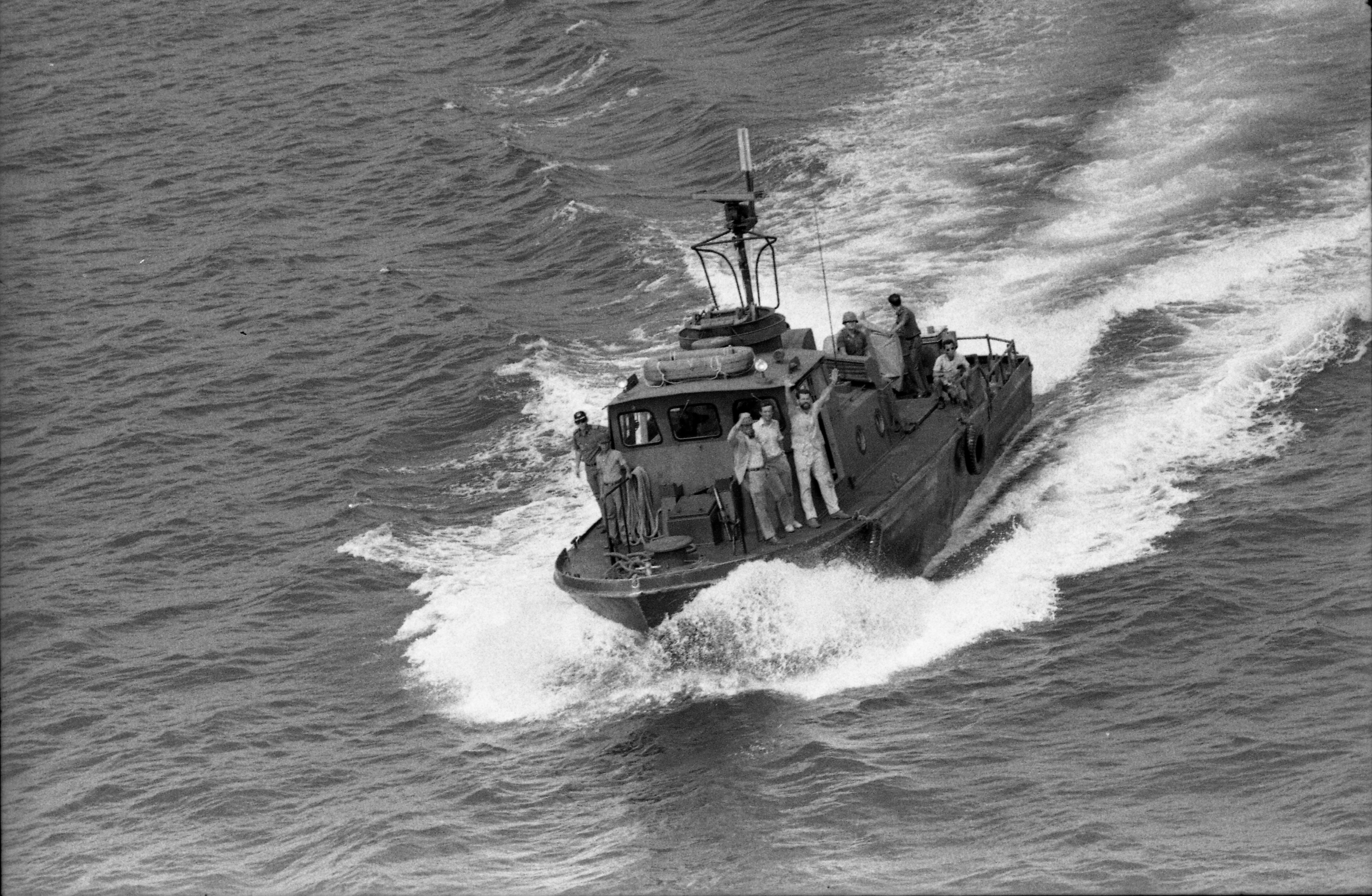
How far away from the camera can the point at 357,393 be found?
28.3 meters

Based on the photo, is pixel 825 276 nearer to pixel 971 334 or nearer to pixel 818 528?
pixel 971 334

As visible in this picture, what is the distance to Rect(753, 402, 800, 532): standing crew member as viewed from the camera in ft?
60.6

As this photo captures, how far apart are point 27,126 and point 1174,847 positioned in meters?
35.5

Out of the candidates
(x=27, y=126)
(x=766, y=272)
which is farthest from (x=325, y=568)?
(x=27, y=126)

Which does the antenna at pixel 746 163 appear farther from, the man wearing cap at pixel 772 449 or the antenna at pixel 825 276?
the man wearing cap at pixel 772 449

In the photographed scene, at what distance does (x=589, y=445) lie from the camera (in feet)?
64.8

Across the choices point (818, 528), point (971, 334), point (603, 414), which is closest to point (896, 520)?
point (818, 528)

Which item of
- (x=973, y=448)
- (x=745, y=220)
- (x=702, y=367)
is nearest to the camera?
(x=702, y=367)

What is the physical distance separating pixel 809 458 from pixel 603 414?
7199mm

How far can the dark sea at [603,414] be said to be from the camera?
15.6 m

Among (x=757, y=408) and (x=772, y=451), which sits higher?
(x=757, y=408)

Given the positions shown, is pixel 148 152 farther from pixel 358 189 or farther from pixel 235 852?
pixel 235 852

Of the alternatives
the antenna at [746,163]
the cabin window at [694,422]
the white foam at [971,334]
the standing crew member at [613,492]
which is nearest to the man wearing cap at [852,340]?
the antenna at [746,163]

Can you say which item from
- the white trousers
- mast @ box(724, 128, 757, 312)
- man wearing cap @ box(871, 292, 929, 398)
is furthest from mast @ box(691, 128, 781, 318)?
the white trousers
